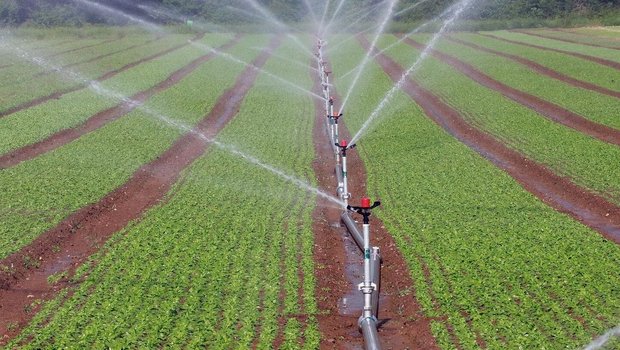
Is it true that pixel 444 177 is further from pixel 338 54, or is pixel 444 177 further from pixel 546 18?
pixel 546 18

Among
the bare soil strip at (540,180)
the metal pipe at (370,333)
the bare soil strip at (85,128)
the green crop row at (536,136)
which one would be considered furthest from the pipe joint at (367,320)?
the bare soil strip at (85,128)

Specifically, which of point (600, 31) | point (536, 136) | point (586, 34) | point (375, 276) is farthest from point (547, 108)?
point (600, 31)

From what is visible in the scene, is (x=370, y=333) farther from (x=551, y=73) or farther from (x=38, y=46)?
(x=38, y=46)

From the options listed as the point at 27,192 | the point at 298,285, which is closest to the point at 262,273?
the point at 298,285

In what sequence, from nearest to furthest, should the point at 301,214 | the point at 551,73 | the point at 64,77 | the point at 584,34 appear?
the point at 301,214
the point at 551,73
the point at 64,77
the point at 584,34

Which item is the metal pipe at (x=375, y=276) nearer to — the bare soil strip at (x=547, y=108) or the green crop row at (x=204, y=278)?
the green crop row at (x=204, y=278)
